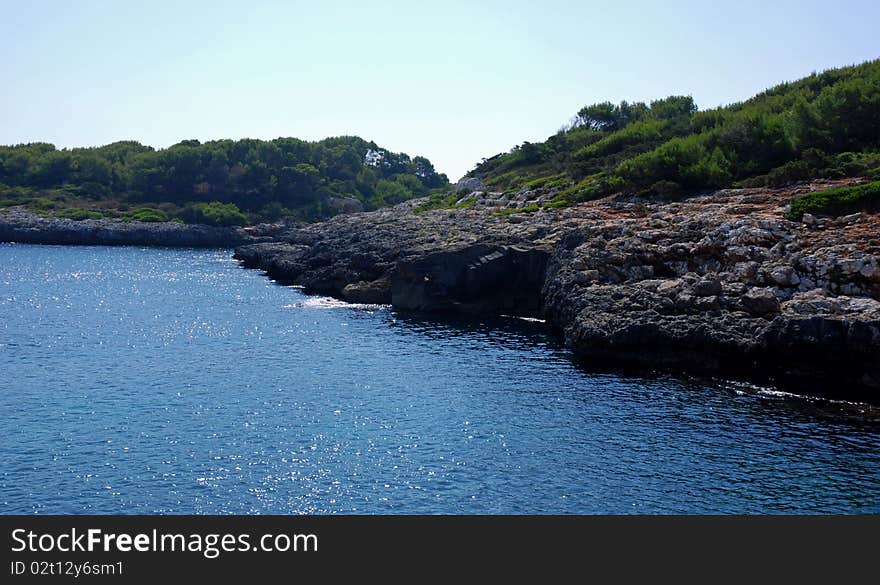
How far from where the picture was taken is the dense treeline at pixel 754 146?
83.9 metres

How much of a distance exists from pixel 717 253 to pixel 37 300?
68.3 m

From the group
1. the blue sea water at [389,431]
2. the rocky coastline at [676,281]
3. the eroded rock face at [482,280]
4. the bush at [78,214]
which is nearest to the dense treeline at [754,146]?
the rocky coastline at [676,281]

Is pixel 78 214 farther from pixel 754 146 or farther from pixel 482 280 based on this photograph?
pixel 754 146

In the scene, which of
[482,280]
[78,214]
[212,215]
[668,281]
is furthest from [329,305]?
[78,214]

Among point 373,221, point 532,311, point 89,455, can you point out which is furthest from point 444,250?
point 89,455

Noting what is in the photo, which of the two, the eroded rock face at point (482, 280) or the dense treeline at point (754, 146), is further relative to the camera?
the dense treeline at point (754, 146)

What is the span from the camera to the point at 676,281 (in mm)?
60188

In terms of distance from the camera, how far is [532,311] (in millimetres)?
79812

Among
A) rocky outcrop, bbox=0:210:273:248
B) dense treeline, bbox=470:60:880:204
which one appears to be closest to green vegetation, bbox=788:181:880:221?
dense treeline, bbox=470:60:880:204

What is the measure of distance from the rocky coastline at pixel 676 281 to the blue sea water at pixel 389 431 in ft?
10.2

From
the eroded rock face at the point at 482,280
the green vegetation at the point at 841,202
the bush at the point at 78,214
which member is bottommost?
the eroded rock face at the point at 482,280

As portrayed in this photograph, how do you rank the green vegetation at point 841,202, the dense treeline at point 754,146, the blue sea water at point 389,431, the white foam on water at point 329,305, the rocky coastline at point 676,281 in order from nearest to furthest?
the blue sea water at point 389,431, the rocky coastline at point 676,281, the green vegetation at point 841,202, the dense treeline at point 754,146, the white foam on water at point 329,305

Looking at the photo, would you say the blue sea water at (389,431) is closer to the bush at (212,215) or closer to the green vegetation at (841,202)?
the green vegetation at (841,202)
